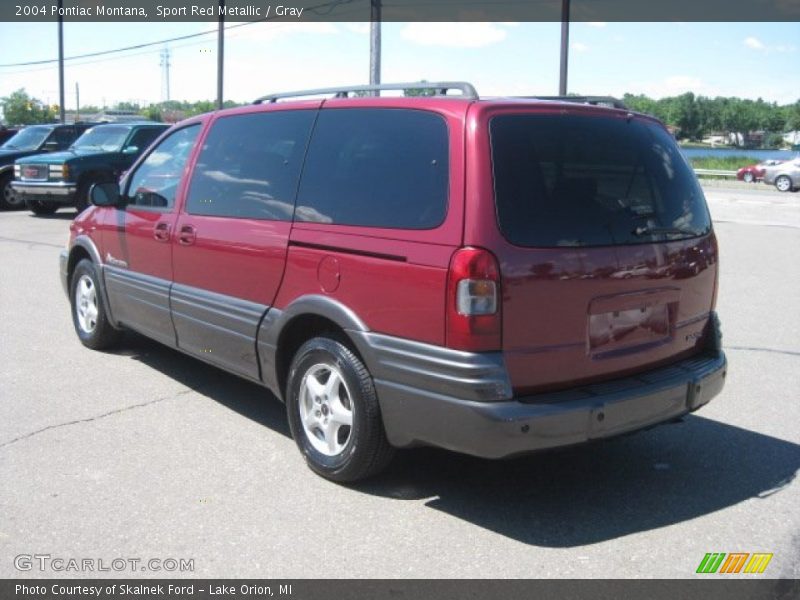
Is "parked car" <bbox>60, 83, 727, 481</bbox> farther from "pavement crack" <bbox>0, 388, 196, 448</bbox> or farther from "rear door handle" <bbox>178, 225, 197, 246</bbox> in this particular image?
"pavement crack" <bbox>0, 388, 196, 448</bbox>

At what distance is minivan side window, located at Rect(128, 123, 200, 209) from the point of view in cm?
545

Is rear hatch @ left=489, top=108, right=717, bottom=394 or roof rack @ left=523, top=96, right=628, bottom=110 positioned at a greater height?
roof rack @ left=523, top=96, right=628, bottom=110

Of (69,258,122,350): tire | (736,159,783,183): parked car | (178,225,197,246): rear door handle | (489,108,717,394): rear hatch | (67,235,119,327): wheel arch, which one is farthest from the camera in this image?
(736,159,783,183): parked car

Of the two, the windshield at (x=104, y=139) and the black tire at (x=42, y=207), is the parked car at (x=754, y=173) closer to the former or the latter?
the windshield at (x=104, y=139)

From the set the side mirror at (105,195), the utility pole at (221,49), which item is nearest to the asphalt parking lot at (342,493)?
the side mirror at (105,195)

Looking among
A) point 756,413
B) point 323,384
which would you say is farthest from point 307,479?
point 756,413

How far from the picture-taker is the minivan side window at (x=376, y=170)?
369cm

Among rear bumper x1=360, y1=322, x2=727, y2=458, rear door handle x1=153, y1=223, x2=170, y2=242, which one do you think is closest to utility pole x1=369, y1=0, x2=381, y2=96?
rear door handle x1=153, y1=223, x2=170, y2=242

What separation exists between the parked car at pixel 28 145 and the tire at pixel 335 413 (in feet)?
55.6

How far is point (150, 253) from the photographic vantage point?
5.59m

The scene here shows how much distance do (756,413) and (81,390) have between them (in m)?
4.52

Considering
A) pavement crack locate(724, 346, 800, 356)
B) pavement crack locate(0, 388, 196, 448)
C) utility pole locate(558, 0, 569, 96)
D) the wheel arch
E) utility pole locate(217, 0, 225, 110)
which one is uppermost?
utility pole locate(217, 0, 225, 110)

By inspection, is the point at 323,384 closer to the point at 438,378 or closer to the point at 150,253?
the point at 438,378

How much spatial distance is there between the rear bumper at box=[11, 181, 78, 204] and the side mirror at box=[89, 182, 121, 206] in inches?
436
